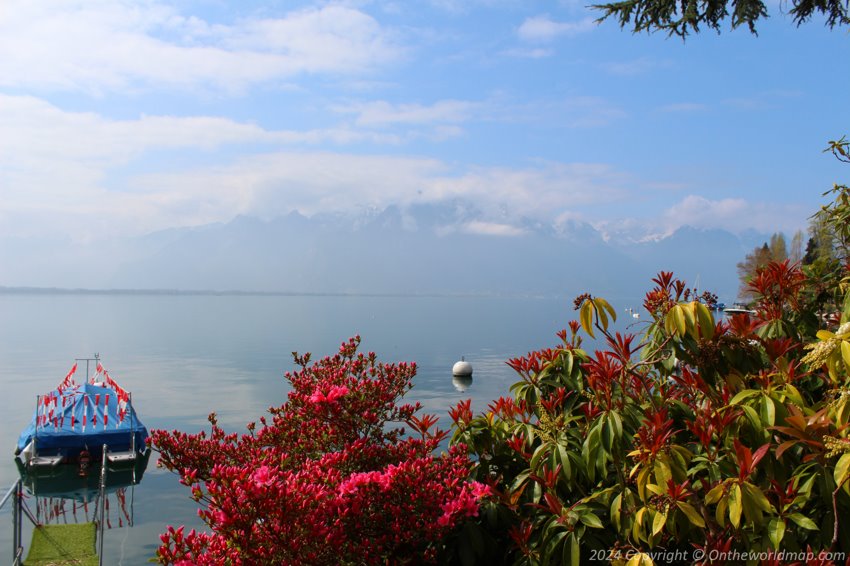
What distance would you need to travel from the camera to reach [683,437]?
3854 millimetres

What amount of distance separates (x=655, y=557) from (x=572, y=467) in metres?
0.61

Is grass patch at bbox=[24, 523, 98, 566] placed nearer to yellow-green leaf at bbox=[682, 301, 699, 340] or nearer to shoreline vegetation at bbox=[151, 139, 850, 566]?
shoreline vegetation at bbox=[151, 139, 850, 566]

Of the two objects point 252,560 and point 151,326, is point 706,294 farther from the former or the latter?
point 151,326

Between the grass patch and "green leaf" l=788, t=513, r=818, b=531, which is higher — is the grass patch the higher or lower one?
the lower one

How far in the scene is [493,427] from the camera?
170 inches

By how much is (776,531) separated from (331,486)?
2.15m

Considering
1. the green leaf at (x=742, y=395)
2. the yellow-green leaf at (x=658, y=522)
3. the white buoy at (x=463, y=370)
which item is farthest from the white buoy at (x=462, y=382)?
the yellow-green leaf at (x=658, y=522)

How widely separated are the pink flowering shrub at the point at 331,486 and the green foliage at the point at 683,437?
0.39 m

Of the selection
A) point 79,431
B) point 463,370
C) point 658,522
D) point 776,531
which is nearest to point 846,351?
point 776,531

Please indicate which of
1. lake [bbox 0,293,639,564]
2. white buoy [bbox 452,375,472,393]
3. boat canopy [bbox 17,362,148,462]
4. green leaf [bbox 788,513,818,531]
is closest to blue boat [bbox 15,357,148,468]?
boat canopy [bbox 17,362,148,462]

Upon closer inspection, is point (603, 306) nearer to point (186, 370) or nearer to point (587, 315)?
point (587, 315)

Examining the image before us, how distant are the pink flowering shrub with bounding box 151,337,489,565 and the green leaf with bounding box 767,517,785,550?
1.34 metres

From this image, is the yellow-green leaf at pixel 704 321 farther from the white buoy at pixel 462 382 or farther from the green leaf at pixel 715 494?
the white buoy at pixel 462 382

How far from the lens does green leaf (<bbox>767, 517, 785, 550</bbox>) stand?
2.79 m
